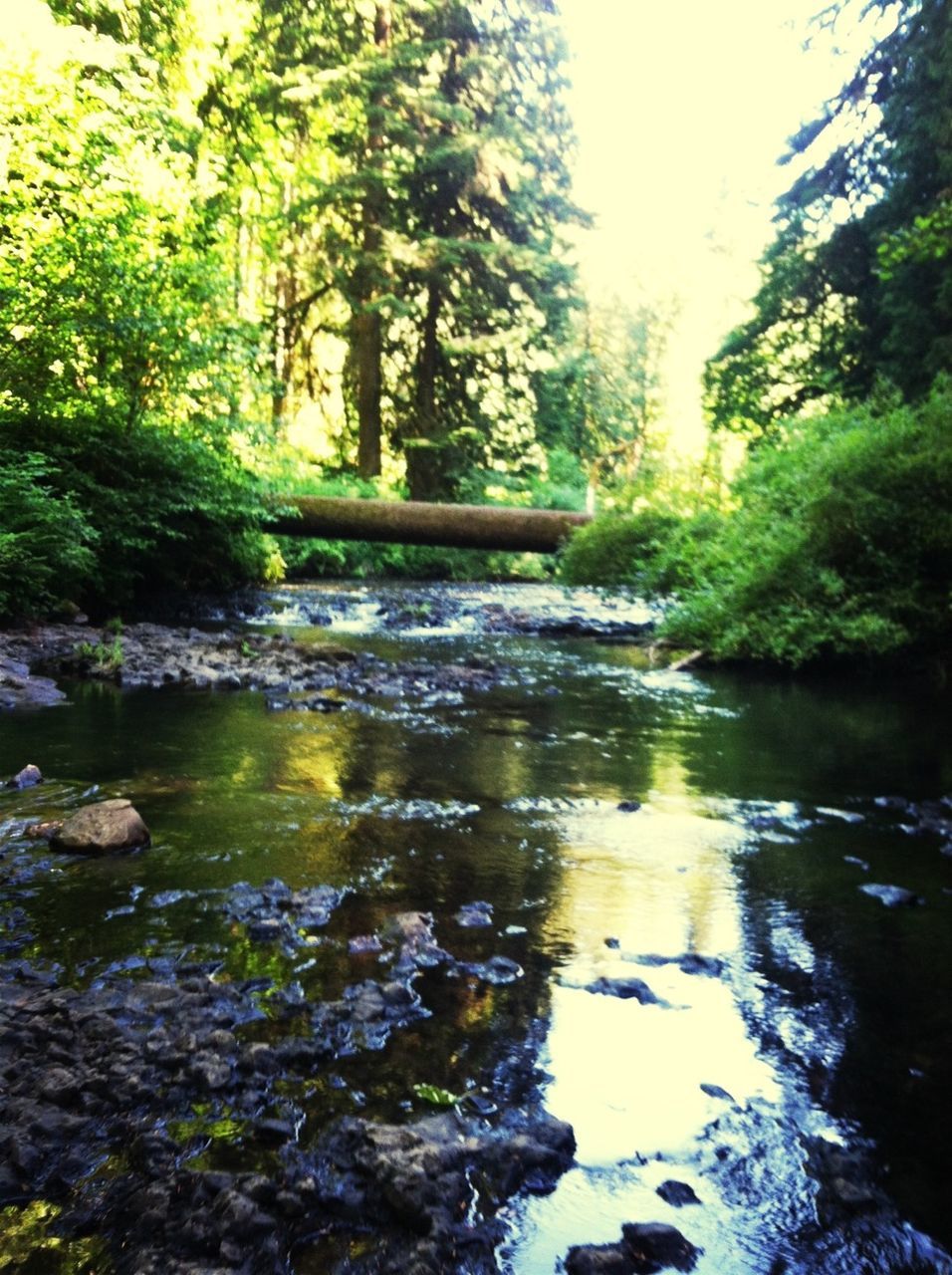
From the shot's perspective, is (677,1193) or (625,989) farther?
(625,989)

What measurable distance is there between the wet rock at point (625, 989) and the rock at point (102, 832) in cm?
187

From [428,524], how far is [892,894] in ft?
52.9

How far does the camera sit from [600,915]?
3.30 m

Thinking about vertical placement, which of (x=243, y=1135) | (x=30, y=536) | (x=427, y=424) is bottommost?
(x=243, y=1135)

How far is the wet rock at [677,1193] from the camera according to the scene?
1878 millimetres

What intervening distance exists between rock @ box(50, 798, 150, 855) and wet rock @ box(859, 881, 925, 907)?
273 centimetres

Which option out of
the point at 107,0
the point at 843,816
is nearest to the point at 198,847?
the point at 843,816

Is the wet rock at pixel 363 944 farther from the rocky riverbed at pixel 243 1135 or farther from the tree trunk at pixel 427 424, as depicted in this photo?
the tree trunk at pixel 427 424

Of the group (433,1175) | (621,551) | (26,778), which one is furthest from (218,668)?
(621,551)

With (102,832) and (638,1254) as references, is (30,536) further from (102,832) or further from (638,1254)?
(638,1254)

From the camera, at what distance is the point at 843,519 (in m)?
9.95

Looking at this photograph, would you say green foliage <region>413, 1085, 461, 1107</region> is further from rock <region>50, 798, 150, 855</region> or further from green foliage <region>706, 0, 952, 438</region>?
green foliage <region>706, 0, 952, 438</region>

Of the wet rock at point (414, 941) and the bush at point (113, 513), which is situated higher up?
the bush at point (113, 513)

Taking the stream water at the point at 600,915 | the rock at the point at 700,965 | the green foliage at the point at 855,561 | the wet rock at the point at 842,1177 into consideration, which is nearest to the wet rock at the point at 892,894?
the stream water at the point at 600,915
